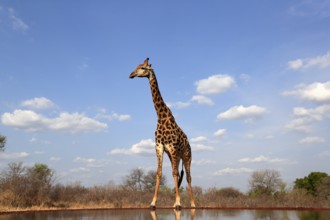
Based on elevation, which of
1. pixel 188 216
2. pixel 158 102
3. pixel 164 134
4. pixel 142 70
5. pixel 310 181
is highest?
pixel 142 70

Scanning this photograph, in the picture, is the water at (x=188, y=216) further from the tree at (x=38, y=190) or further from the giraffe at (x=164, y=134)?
the tree at (x=38, y=190)

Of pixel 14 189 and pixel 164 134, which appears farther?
pixel 14 189

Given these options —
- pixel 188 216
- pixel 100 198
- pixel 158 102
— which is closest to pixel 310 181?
pixel 100 198

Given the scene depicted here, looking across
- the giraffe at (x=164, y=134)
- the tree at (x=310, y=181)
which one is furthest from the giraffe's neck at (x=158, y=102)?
the tree at (x=310, y=181)

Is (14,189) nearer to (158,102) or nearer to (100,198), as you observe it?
(100,198)

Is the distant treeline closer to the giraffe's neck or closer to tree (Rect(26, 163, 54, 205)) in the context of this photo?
tree (Rect(26, 163, 54, 205))

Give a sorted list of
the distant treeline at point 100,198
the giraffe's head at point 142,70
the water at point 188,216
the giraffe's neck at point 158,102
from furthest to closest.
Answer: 1. the distant treeline at point 100,198
2. the giraffe's neck at point 158,102
3. the water at point 188,216
4. the giraffe's head at point 142,70

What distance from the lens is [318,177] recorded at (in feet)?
137

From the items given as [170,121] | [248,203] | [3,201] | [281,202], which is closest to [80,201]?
[3,201]

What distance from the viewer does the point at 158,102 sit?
1087 centimetres

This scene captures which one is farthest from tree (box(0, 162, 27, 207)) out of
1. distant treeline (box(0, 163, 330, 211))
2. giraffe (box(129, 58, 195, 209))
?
giraffe (box(129, 58, 195, 209))

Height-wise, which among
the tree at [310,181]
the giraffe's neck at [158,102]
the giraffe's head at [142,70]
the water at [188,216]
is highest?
the giraffe's head at [142,70]

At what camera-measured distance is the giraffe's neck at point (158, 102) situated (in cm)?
1071

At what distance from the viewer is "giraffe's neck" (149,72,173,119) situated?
1071 centimetres
